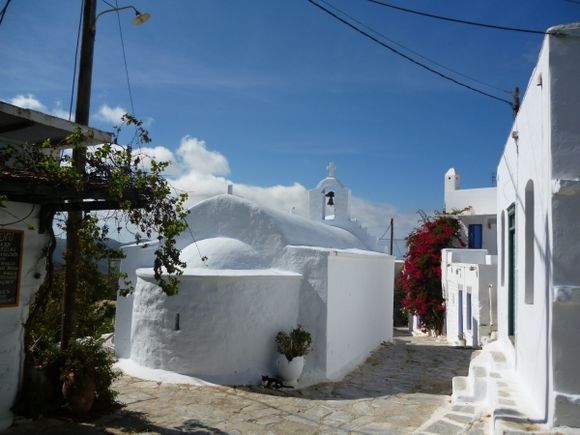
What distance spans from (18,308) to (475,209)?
69.3 ft

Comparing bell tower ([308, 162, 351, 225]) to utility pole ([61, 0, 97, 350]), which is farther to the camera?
bell tower ([308, 162, 351, 225])

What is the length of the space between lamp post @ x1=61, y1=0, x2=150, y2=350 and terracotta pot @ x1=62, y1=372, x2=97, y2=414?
0.71 metres

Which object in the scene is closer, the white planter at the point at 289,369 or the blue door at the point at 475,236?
the white planter at the point at 289,369

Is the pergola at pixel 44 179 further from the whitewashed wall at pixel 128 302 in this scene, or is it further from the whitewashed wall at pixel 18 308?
the whitewashed wall at pixel 128 302

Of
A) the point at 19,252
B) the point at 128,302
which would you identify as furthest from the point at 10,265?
the point at 128,302

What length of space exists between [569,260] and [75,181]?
15.7ft

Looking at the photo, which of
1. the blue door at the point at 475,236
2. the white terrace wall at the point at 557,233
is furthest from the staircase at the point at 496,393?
the blue door at the point at 475,236

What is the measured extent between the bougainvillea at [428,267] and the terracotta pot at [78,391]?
642 inches

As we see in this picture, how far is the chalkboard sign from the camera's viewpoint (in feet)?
19.3

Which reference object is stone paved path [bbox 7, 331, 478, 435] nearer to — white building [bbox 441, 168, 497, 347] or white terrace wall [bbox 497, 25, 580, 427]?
white terrace wall [bbox 497, 25, 580, 427]

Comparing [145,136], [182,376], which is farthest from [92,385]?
[145,136]

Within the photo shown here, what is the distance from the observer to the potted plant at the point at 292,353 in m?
9.23

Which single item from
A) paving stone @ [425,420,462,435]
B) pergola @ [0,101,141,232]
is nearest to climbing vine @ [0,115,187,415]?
pergola @ [0,101,141,232]

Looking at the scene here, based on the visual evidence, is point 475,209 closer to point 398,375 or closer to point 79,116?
point 398,375
